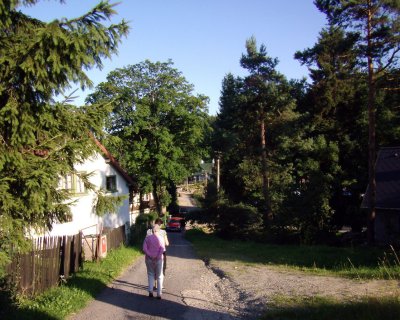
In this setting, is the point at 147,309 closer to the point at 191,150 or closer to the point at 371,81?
the point at 371,81

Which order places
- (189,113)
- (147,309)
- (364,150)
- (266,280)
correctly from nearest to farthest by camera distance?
(147,309) < (266,280) < (364,150) < (189,113)

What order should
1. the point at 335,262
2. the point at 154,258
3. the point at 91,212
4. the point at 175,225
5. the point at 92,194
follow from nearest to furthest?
the point at 154,258 → the point at 335,262 → the point at 91,212 → the point at 92,194 → the point at 175,225

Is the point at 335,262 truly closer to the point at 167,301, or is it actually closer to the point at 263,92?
the point at 167,301

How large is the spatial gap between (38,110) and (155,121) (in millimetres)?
34558

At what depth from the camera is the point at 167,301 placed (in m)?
9.38

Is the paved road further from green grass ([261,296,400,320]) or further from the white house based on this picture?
the white house

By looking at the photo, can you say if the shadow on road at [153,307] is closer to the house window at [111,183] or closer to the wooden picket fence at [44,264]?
the wooden picket fence at [44,264]

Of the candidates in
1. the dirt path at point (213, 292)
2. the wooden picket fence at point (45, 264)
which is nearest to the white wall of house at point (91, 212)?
the wooden picket fence at point (45, 264)

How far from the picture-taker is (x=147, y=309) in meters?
8.66

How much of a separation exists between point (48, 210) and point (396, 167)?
24.2 metres

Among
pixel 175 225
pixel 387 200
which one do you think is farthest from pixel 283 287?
pixel 175 225

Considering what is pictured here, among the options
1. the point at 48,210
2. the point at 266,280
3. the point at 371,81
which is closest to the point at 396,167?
the point at 371,81

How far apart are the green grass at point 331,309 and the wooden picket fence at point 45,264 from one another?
536 cm

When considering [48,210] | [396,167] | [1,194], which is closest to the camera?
[1,194]
